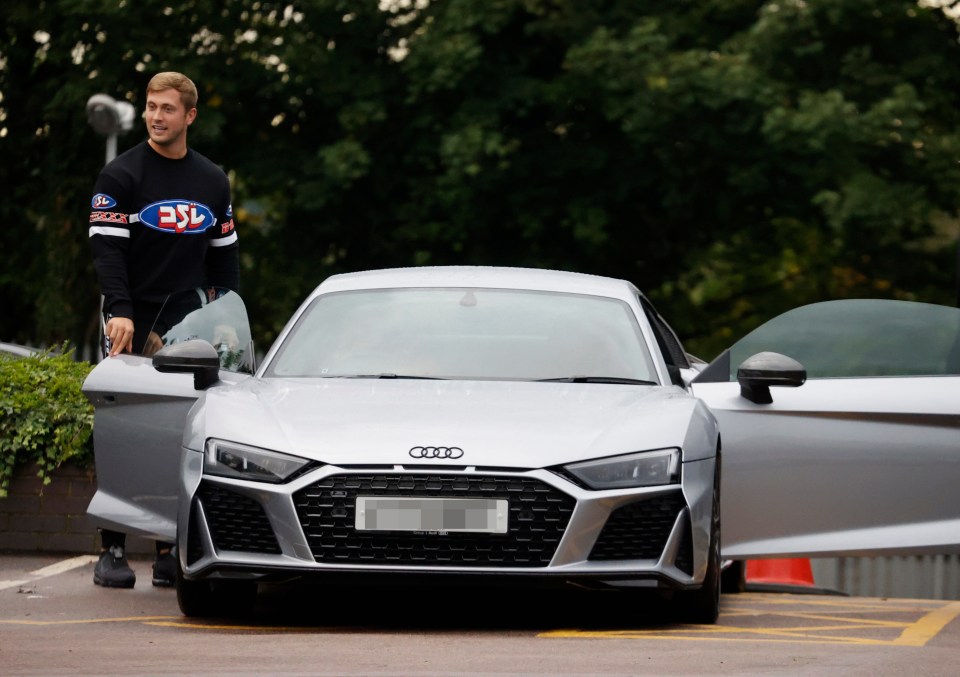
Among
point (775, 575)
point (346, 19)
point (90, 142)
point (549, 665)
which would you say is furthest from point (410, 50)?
point (549, 665)

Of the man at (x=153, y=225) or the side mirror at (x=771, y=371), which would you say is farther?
the man at (x=153, y=225)

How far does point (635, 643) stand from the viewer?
6172 millimetres

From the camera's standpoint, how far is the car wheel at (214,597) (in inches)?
265

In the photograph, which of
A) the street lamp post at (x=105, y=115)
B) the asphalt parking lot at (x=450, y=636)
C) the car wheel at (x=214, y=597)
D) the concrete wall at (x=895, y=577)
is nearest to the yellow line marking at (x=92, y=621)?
the asphalt parking lot at (x=450, y=636)

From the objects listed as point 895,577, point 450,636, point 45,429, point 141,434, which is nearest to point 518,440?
point 450,636

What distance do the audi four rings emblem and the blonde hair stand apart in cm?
243

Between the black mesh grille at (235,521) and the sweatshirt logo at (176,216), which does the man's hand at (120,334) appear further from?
the black mesh grille at (235,521)

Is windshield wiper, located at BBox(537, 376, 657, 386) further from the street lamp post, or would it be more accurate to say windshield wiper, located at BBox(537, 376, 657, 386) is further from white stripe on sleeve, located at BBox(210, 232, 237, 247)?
the street lamp post

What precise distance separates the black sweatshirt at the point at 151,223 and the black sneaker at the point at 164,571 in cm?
103

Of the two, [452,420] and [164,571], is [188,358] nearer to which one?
[452,420]

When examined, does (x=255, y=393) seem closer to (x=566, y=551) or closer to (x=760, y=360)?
(x=566, y=551)

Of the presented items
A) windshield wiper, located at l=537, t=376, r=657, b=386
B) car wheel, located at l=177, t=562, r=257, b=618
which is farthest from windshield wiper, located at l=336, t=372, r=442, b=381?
car wheel, located at l=177, t=562, r=257, b=618

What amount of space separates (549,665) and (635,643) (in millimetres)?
730

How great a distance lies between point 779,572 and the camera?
14.6 meters
